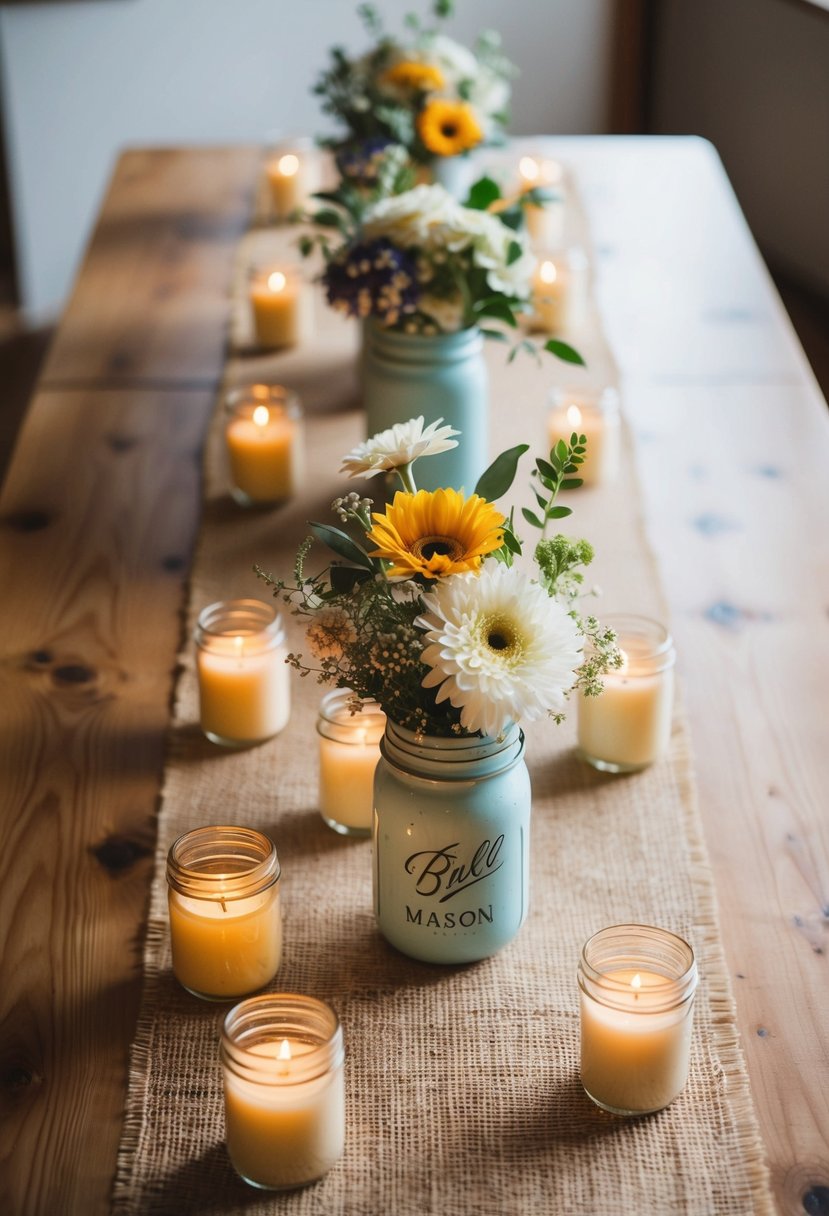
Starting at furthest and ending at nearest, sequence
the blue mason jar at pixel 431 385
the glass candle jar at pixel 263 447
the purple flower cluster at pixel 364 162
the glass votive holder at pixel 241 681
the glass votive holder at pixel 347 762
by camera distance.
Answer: the purple flower cluster at pixel 364 162 < the glass candle jar at pixel 263 447 < the blue mason jar at pixel 431 385 < the glass votive holder at pixel 241 681 < the glass votive holder at pixel 347 762

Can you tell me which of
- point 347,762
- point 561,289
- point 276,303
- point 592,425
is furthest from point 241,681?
point 561,289

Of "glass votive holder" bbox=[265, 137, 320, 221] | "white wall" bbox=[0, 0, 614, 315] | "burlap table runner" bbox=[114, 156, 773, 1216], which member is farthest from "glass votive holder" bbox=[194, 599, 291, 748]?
"white wall" bbox=[0, 0, 614, 315]

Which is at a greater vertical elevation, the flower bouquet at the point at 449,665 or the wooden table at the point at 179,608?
the flower bouquet at the point at 449,665

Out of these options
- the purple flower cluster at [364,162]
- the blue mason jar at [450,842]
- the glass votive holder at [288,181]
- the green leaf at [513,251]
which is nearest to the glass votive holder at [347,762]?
the blue mason jar at [450,842]

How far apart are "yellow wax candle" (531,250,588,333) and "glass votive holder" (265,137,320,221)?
60 centimetres

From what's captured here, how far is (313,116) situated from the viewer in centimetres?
417

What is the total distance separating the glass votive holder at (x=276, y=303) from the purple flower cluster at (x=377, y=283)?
57 cm

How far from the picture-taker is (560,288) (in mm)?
2100

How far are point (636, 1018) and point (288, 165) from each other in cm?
202

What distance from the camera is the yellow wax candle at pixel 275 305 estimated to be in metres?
2.08

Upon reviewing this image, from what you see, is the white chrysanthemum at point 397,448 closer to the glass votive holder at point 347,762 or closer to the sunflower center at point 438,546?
the sunflower center at point 438,546

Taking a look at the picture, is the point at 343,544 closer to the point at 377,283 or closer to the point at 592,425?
the point at 377,283

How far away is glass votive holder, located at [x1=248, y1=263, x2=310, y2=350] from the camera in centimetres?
208

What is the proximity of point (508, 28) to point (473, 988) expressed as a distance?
3688mm
